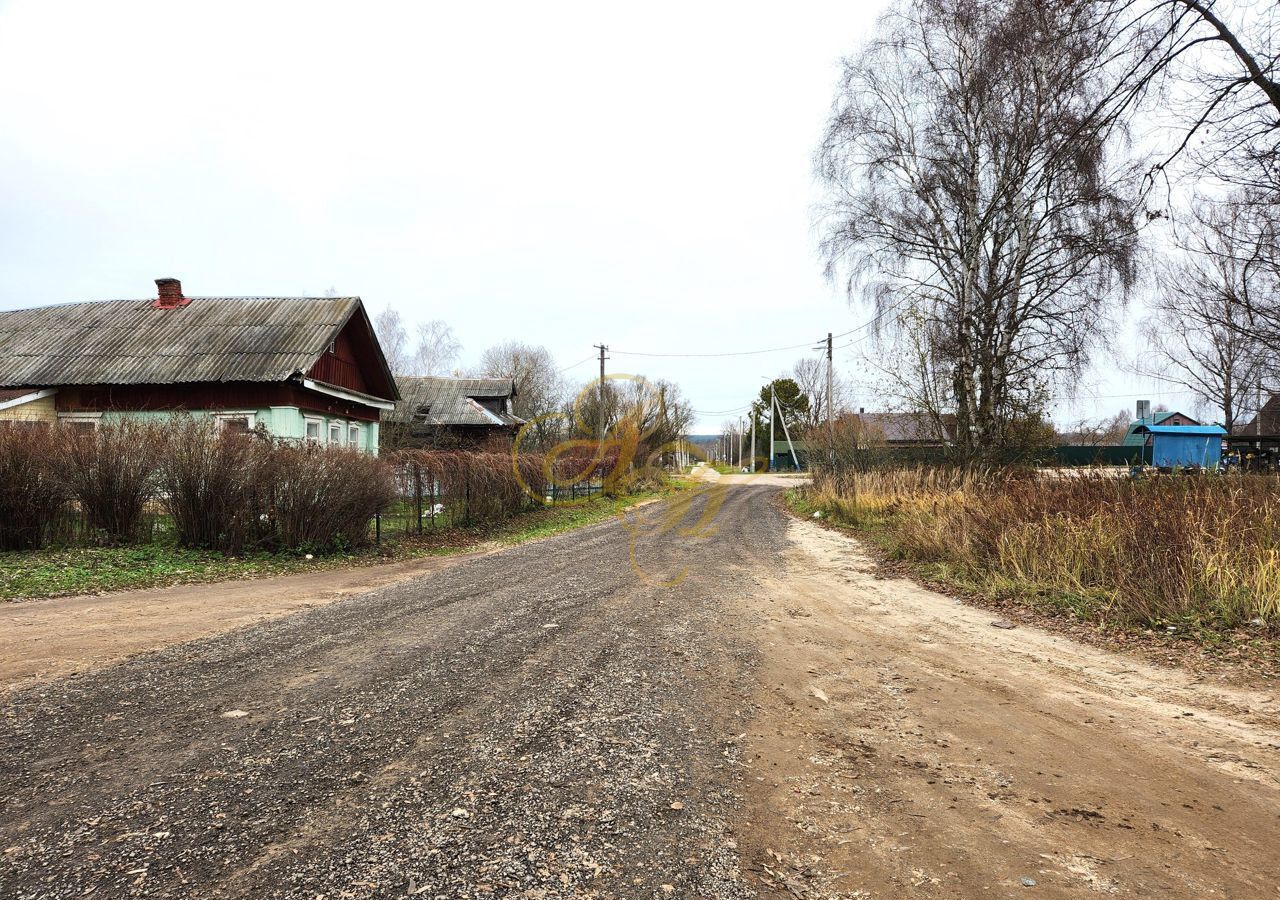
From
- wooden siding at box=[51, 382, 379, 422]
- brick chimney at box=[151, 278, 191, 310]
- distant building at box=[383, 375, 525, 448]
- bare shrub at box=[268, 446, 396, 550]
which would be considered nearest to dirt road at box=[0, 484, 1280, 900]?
bare shrub at box=[268, 446, 396, 550]

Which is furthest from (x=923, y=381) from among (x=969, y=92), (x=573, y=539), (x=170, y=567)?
(x=170, y=567)

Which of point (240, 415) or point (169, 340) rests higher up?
point (169, 340)

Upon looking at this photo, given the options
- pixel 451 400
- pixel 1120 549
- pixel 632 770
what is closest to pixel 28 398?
pixel 451 400

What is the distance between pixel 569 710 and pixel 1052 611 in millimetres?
5597

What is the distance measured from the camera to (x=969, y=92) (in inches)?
560

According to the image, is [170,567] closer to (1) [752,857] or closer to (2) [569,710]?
(2) [569,710]

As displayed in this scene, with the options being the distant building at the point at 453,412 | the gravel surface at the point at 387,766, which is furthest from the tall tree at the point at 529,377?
the gravel surface at the point at 387,766

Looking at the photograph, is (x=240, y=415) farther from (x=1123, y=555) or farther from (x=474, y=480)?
(x=1123, y=555)

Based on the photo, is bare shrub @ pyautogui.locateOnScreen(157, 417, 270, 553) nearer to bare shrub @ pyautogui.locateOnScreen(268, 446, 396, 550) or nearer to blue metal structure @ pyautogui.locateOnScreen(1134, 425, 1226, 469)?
bare shrub @ pyautogui.locateOnScreen(268, 446, 396, 550)

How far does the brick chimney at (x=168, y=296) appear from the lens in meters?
19.9

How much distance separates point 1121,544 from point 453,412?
29286mm

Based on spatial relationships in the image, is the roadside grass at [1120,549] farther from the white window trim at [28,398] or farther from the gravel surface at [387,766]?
the white window trim at [28,398]

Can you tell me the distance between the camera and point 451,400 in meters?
33.3

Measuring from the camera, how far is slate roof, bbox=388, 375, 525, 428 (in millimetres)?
31578
